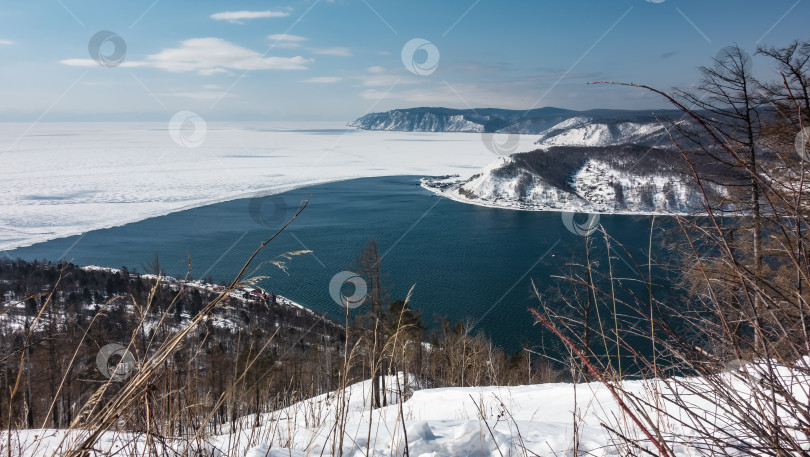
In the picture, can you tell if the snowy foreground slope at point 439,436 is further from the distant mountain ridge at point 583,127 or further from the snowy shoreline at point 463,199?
the distant mountain ridge at point 583,127

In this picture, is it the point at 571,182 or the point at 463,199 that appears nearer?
the point at 463,199

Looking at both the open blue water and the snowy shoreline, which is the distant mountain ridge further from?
the open blue water

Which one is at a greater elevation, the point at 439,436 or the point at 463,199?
the point at 463,199

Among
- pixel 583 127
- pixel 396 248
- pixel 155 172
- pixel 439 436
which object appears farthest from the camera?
pixel 583 127

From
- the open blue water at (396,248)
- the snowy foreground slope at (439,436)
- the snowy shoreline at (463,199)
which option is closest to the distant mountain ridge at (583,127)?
the snowy shoreline at (463,199)

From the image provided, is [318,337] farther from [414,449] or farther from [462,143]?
[462,143]

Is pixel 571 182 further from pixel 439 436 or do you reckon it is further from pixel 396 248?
pixel 439 436

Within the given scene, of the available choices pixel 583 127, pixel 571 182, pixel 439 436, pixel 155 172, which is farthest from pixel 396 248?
pixel 583 127
